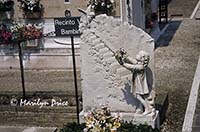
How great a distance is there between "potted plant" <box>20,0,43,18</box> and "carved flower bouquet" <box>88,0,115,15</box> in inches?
60.8

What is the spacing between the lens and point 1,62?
14.0m

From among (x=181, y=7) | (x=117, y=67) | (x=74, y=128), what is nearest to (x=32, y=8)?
(x=117, y=67)

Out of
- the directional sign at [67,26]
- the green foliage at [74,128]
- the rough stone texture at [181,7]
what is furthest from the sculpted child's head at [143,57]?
the rough stone texture at [181,7]

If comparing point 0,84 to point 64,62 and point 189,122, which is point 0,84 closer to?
point 64,62

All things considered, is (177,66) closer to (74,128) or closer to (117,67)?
(117,67)

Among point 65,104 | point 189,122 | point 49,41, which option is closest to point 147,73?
point 189,122

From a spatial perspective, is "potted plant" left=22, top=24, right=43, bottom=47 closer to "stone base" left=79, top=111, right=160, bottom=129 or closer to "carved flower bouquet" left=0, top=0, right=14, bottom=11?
"carved flower bouquet" left=0, top=0, right=14, bottom=11

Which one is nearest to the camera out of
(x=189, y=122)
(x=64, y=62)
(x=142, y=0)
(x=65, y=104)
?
(x=189, y=122)

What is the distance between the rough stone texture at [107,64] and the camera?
330 inches

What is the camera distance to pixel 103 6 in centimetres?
1297

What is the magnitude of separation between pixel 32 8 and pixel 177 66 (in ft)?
13.9

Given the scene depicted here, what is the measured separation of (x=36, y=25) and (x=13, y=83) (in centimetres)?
212

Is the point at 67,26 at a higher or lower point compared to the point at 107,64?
higher

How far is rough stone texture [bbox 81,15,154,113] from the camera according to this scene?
27.5ft
